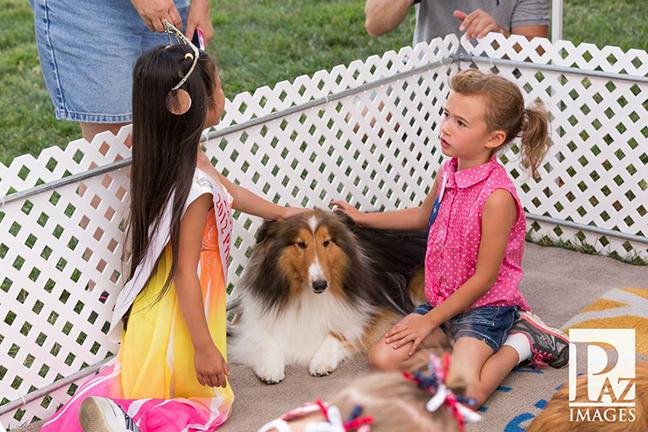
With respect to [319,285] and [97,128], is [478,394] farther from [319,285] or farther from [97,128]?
[97,128]

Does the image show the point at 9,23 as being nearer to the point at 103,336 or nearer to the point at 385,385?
the point at 103,336

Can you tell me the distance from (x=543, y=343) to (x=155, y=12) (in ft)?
5.82

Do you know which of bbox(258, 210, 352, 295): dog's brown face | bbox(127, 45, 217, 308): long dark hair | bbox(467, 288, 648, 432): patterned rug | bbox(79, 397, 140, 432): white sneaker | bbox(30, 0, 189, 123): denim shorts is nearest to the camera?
bbox(79, 397, 140, 432): white sneaker

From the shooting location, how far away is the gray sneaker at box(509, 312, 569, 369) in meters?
3.03

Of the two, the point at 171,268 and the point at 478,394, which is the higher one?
the point at 171,268

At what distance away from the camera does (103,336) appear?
3.09 meters

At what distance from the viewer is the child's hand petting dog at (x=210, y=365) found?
2693 mm

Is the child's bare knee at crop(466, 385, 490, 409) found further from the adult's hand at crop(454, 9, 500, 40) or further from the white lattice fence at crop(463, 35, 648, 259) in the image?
the adult's hand at crop(454, 9, 500, 40)

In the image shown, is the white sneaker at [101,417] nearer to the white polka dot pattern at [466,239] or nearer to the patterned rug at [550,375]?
the patterned rug at [550,375]

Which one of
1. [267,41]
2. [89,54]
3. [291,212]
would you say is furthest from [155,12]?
[267,41]

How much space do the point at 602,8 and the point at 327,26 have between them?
2568 millimetres

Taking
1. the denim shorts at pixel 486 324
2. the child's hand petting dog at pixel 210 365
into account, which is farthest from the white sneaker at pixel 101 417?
the denim shorts at pixel 486 324

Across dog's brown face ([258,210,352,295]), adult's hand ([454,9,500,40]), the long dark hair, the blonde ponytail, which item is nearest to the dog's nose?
dog's brown face ([258,210,352,295])

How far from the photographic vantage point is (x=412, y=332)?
9.77ft
